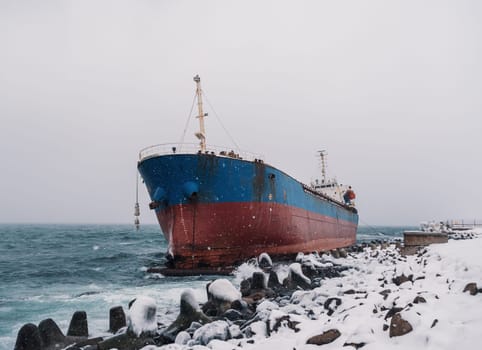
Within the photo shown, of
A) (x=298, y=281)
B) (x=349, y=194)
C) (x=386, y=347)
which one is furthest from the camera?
(x=349, y=194)

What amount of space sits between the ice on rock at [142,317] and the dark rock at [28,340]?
1437mm

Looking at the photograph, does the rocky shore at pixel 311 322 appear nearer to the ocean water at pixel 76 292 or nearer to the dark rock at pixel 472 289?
the dark rock at pixel 472 289

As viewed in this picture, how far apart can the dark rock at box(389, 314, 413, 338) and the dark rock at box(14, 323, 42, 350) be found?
17.1 feet

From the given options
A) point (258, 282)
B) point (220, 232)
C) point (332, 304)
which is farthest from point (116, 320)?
point (220, 232)

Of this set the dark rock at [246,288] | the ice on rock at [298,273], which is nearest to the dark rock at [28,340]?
the dark rock at [246,288]

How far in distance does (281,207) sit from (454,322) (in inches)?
478

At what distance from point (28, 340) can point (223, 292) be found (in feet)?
11.3

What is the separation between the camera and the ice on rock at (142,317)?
5.48 metres

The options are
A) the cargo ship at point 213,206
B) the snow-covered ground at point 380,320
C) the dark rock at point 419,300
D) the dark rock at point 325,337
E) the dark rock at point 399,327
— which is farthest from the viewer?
the cargo ship at point 213,206

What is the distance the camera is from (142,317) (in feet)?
18.3

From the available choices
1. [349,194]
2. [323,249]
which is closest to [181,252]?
[323,249]

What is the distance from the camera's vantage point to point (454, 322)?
12.3 feet

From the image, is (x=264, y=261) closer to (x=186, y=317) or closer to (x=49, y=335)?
(x=186, y=317)

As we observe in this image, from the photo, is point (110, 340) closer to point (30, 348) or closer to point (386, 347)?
point (30, 348)
